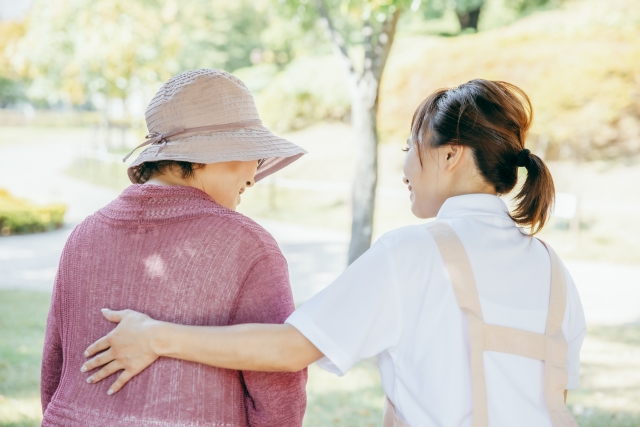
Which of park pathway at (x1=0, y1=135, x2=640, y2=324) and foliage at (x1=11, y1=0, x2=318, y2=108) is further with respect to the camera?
foliage at (x1=11, y1=0, x2=318, y2=108)

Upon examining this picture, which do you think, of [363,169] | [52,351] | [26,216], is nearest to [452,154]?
[52,351]

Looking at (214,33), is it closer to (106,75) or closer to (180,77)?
(106,75)

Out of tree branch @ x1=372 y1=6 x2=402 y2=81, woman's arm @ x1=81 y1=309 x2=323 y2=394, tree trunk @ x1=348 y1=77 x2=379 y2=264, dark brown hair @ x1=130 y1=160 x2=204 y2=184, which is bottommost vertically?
tree trunk @ x1=348 y1=77 x2=379 y2=264

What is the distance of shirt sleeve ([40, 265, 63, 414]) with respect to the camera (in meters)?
1.57

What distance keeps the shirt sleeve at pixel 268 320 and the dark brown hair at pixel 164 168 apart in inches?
11.9

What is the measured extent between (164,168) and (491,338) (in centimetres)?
87

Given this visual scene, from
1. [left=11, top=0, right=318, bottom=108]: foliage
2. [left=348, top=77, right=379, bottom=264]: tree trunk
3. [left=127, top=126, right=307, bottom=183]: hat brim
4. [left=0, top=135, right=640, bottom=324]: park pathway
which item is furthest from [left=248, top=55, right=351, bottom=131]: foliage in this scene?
[left=127, top=126, right=307, bottom=183]: hat brim

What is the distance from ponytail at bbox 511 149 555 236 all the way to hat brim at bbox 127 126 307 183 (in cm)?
60

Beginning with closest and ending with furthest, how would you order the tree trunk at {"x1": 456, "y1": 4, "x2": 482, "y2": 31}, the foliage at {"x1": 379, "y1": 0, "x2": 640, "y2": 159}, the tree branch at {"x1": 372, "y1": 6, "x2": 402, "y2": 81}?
the tree branch at {"x1": 372, "y1": 6, "x2": 402, "y2": 81} < the foliage at {"x1": 379, "y1": 0, "x2": 640, "y2": 159} < the tree trunk at {"x1": 456, "y1": 4, "x2": 482, "y2": 31}

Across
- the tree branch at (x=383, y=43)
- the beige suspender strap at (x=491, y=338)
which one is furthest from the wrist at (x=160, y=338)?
the tree branch at (x=383, y=43)

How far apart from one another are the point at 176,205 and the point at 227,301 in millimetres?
253

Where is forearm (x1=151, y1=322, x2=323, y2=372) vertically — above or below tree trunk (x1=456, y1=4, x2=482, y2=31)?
below

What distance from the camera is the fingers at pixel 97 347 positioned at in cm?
144

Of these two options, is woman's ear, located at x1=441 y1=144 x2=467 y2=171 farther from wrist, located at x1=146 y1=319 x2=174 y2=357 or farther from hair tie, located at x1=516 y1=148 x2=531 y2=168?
wrist, located at x1=146 y1=319 x2=174 y2=357
